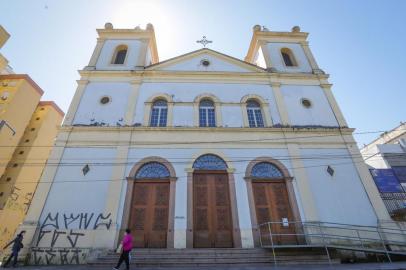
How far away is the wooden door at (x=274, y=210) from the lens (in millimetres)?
9922

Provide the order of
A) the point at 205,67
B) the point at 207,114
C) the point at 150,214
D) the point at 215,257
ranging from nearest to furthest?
the point at 215,257
the point at 150,214
the point at 207,114
the point at 205,67

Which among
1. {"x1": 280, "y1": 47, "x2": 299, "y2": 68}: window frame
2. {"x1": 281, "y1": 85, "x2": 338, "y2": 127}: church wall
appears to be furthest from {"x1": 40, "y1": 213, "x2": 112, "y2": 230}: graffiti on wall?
{"x1": 280, "y1": 47, "x2": 299, "y2": 68}: window frame

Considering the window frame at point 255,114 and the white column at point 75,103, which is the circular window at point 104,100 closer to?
the white column at point 75,103

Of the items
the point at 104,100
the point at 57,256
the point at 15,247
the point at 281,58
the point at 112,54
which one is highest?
the point at 112,54

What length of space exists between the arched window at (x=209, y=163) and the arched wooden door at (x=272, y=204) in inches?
61.1

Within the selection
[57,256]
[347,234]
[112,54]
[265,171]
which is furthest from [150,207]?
[112,54]

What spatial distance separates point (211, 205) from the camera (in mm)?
10375

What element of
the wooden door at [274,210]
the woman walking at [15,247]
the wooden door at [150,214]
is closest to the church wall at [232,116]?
the wooden door at [274,210]

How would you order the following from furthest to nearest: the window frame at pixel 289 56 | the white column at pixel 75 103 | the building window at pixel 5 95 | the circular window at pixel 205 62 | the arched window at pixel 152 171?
the building window at pixel 5 95 → the window frame at pixel 289 56 → the circular window at pixel 205 62 → the white column at pixel 75 103 → the arched window at pixel 152 171

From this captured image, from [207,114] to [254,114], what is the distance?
2.73 metres

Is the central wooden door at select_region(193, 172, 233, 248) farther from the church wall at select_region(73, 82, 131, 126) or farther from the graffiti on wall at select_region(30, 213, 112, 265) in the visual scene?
the church wall at select_region(73, 82, 131, 126)

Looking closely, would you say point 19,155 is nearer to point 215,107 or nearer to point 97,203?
point 97,203

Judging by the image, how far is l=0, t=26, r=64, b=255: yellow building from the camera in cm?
1762

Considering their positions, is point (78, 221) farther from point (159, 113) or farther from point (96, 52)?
point (96, 52)
